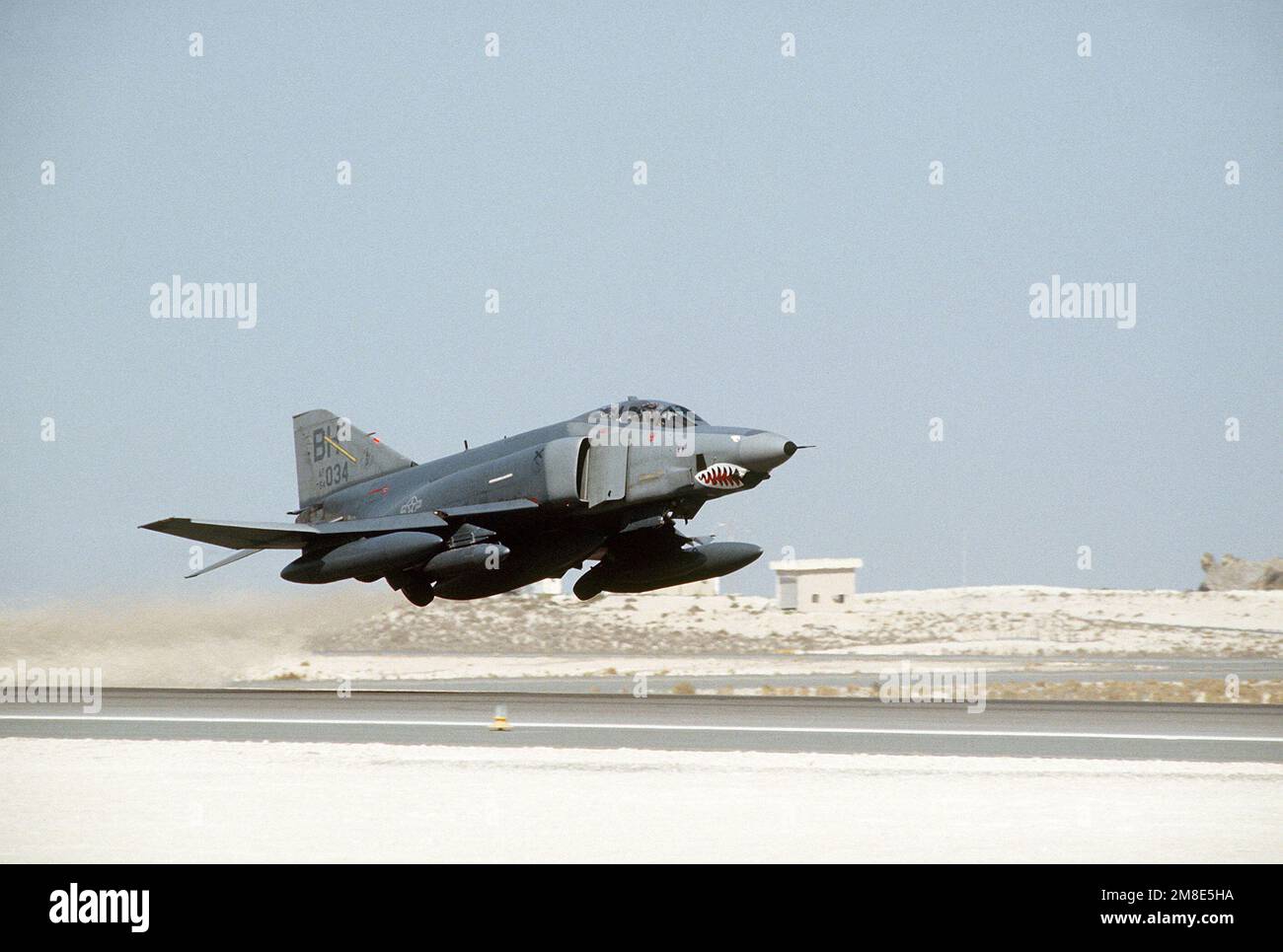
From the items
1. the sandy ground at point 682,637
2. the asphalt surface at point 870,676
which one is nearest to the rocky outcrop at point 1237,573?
the sandy ground at point 682,637

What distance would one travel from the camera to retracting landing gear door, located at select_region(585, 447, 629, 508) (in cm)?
2705

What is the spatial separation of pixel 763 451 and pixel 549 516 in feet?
16.8

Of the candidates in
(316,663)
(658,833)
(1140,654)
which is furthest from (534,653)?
(658,833)

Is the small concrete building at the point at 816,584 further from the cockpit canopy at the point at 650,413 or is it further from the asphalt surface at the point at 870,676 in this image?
the cockpit canopy at the point at 650,413

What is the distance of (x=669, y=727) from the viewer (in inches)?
944

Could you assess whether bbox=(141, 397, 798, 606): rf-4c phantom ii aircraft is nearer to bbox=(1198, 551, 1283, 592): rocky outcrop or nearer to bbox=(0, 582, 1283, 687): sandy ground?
bbox=(0, 582, 1283, 687): sandy ground

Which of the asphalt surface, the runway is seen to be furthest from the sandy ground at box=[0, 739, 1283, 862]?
the asphalt surface

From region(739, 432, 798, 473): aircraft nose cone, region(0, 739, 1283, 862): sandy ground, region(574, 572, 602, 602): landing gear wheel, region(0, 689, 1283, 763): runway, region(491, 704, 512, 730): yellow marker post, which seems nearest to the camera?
region(0, 739, 1283, 862): sandy ground

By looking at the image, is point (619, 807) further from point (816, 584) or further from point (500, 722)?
point (816, 584)

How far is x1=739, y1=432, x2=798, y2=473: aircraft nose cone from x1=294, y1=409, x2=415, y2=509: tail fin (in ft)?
34.3

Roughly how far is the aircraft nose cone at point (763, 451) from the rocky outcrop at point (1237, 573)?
102606 millimetres

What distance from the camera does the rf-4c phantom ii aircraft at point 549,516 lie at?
26375 mm

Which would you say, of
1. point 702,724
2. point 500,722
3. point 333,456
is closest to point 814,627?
point 333,456
